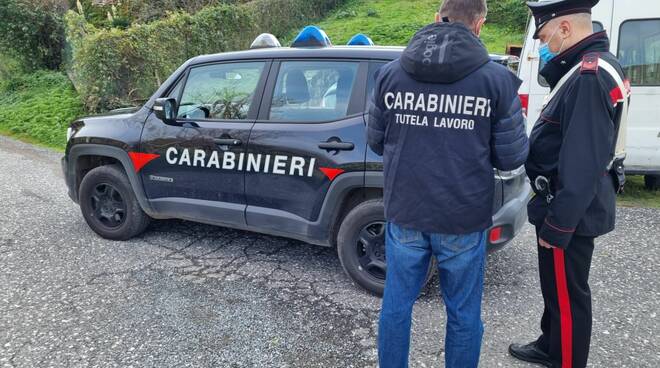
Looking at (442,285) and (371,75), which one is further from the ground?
(371,75)

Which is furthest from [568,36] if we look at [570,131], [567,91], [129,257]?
[129,257]

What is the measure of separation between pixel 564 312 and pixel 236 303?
6.91ft

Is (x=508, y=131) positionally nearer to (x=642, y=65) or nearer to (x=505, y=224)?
(x=505, y=224)

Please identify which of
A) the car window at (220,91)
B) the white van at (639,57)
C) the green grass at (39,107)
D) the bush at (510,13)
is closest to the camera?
the car window at (220,91)

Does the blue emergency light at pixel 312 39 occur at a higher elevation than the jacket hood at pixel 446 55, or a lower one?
higher

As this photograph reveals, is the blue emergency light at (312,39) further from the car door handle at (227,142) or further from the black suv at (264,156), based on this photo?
the car door handle at (227,142)

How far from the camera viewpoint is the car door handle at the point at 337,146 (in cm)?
349

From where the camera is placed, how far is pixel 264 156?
3.82 metres

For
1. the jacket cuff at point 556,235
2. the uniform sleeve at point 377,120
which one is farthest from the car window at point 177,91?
the jacket cuff at point 556,235

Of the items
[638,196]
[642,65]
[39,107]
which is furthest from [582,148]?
[39,107]

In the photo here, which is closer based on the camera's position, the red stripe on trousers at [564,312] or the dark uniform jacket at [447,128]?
the dark uniform jacket at [447,128]

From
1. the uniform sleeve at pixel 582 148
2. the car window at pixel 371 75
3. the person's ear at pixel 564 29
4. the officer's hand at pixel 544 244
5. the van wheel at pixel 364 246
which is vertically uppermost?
the person's ear at pixel 564 29

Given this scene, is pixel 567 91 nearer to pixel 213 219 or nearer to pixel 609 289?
pixel 609 289

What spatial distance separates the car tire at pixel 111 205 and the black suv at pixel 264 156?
0.03ft
